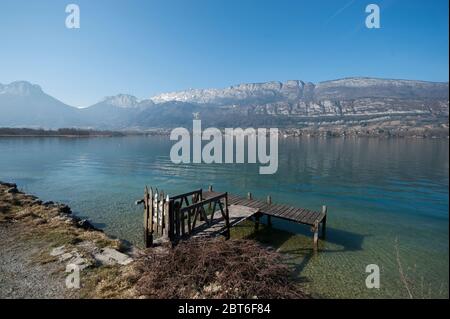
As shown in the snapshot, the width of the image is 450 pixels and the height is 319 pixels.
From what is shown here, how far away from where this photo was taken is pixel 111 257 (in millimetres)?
11750

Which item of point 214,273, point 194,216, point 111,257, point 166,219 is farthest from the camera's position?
point 194,216

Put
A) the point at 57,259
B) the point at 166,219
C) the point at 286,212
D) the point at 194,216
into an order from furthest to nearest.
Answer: the point at 286,212, the point at 194,216, the point at 166,219, the point at 57,259

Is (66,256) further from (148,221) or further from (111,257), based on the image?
(148,221)

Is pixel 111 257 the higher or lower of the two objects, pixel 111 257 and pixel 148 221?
the lower

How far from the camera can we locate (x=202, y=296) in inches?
316

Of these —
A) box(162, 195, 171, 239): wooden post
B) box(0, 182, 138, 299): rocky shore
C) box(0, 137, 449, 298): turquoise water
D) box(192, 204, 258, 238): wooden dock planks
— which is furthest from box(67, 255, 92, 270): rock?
box(0, 137, 449, 298): turquoise water

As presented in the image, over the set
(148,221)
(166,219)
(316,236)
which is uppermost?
(166,219)

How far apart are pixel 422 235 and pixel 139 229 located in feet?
71.5

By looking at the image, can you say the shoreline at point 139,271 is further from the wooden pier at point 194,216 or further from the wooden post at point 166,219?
the wooden pier at point 194,216

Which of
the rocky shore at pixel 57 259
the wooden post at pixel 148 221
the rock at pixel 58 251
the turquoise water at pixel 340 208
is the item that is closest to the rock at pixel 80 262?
the rocky shore at pixel 57 259

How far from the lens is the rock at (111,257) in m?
11.3

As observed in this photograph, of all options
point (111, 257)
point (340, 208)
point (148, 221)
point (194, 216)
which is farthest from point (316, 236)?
point (111, 257)

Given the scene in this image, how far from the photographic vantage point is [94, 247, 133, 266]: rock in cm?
1130
